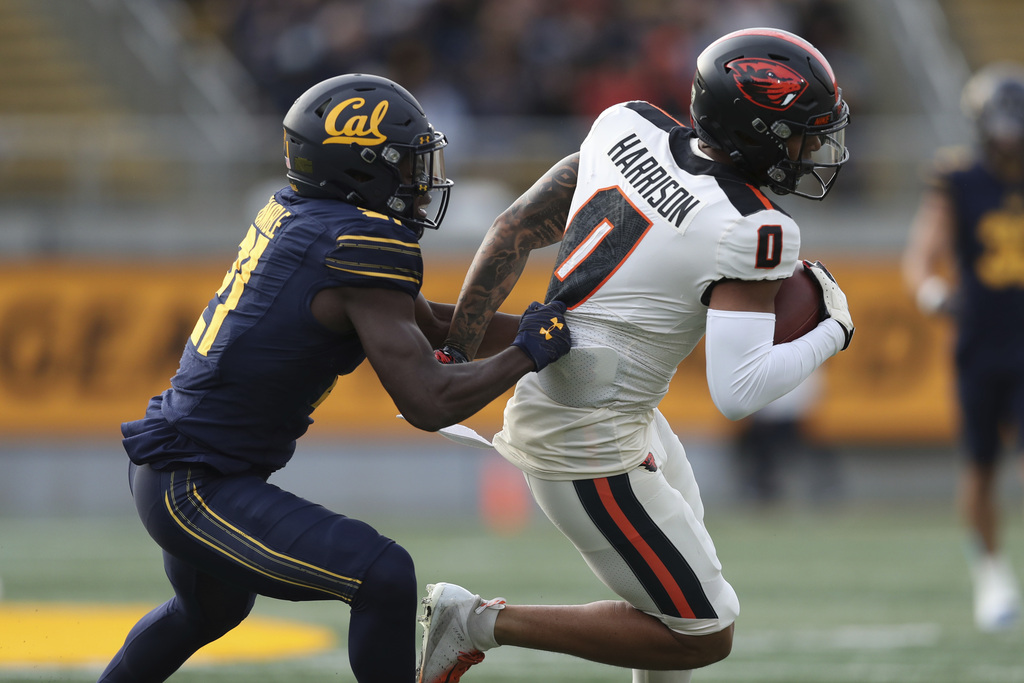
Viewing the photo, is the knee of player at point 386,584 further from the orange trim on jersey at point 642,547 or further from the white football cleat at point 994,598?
the white football cleat at point 994,598

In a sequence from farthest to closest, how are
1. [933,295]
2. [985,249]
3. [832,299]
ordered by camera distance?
1. [985,249]
2. [933,295]
3. [832,299]

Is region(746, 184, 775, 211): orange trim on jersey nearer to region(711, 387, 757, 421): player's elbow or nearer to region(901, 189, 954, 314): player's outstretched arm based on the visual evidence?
region(711, 387, 757, 421): player's elbow

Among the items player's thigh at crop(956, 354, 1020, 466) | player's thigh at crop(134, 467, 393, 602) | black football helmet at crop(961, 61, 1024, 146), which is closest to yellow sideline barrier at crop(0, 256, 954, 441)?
player's thigh at crop(956, 354, 1020, 466)

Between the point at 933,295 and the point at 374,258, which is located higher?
the point at 933,295

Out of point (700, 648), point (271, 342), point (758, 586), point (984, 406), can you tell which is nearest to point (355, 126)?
point (271, 342)

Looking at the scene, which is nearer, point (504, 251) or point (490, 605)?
point (490, 605)

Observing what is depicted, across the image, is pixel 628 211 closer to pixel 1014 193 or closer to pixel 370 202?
pixel 370 202

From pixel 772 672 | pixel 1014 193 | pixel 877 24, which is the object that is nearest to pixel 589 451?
pixel 772 672

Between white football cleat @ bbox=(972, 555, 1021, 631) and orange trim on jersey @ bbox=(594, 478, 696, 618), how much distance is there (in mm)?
2820

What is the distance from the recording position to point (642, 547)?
3324 millimetres

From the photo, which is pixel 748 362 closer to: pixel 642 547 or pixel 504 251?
pixel 642 547

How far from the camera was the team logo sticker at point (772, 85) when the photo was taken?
10.6 feet

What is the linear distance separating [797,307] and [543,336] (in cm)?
64

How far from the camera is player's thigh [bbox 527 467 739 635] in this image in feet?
10.9
